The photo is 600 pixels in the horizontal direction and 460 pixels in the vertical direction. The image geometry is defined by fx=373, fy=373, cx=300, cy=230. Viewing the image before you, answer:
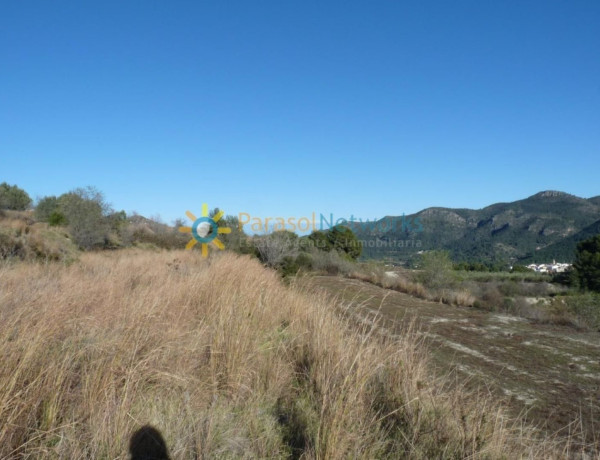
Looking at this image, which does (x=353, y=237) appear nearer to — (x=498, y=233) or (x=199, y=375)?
(x=199, y=375)

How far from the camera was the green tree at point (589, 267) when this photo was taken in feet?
91.0

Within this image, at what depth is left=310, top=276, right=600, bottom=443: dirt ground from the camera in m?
3.14

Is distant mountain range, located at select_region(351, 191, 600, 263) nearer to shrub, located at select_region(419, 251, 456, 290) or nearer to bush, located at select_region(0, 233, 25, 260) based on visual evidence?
shrub, located at select_region(419, 251, 456, 290)

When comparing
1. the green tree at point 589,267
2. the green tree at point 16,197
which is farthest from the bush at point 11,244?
the green tree at point 589,267

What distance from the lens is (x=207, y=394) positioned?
2777mm

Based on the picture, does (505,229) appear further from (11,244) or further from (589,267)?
(11,244)

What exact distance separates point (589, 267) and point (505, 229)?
124ft

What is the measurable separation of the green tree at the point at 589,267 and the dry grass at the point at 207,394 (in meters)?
31.3

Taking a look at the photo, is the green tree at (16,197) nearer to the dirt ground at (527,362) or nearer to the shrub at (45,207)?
the shrub at (45,207)

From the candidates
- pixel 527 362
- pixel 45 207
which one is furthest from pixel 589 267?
pixel 45 207

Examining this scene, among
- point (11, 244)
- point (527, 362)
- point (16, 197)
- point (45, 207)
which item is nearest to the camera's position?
point (527, 362)

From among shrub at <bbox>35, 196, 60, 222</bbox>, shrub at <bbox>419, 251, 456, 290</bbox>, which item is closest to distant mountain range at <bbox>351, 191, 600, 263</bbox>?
shrub at <bbox>419, 251, 456, 290</bbox>

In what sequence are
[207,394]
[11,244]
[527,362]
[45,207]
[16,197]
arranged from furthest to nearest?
[16,197], [45,207], [11,244], [527,362], [207,394]

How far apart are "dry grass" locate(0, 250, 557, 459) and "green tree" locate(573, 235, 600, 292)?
31282 mm
